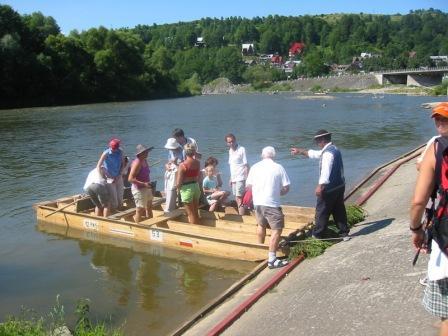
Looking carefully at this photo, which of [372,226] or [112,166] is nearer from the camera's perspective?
[372,226]

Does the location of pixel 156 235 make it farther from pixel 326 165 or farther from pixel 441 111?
pixel 441 111

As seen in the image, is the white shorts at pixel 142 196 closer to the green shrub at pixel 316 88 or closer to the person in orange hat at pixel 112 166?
the person in orange hat at pixel 112 166

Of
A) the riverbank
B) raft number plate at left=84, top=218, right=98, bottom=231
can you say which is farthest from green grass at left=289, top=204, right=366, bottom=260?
the riverbank

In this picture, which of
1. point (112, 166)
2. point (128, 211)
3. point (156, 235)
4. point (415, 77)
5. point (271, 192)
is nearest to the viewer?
point (271, 192)

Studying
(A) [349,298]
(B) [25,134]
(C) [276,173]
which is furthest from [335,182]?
(B) [25,134]

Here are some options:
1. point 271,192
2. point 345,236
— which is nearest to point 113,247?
point 271,192

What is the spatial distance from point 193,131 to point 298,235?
30.1 metres

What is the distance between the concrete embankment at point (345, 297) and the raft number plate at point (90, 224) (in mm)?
5118

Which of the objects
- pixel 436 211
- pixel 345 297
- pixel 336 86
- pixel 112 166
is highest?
pixel 436 211

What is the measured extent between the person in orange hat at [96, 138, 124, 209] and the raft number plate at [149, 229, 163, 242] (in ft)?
5.83

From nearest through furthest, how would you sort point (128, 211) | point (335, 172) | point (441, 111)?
point (441, 111) → point (335, 172) → point (128, 211)

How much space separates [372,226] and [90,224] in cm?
636

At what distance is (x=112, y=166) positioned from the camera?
1192cm

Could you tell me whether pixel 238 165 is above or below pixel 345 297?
above
